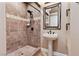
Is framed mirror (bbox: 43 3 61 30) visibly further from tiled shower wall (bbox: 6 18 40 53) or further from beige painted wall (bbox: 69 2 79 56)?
beige painted wall (bbox: 69 2 79 56)

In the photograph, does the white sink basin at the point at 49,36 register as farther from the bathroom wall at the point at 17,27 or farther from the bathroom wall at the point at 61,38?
the bathroom wall at the point at 17,27

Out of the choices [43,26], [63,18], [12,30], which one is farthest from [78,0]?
[12,30]

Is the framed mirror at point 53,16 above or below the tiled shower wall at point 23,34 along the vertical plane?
above

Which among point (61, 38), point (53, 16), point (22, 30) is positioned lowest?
point (61, 38)

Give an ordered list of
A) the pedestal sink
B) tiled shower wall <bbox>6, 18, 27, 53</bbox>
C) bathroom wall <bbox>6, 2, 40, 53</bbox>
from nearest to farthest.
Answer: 1. the pedestal sink
2. tiled shower wall <bbox>6, 18, 27, 53</bbox>
3. bathroom wall <bbox>6, 2, 40, 53</bbox>

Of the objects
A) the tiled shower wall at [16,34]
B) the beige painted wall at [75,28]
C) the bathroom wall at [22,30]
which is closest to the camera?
the beige painted wall at [75,28]

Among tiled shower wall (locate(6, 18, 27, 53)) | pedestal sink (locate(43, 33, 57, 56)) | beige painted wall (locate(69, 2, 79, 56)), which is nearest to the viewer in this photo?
beige painted wall (locate(69, 2, 79, 56))

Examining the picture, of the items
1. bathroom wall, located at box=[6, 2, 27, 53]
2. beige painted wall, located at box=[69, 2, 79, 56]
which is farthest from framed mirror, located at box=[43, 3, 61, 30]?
beige painted wall, located at box=[69, 2, 79, 56]

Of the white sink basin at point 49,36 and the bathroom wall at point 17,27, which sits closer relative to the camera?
the white sink basin at point 49,36

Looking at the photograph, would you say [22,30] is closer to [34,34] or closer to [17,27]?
[17,27]

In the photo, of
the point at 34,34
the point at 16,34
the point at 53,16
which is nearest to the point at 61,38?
the point at 53,16

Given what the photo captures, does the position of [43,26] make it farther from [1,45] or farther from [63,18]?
[1,45]

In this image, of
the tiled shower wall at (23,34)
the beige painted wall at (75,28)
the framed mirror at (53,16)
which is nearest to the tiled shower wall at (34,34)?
the tiled shower wall at (23,34)

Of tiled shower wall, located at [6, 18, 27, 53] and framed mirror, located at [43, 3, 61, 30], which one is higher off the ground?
framed mirror, located at [43, 3, 61, 30]
